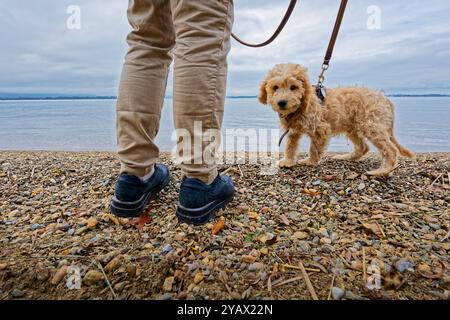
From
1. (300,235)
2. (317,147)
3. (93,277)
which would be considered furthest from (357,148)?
(93,277)

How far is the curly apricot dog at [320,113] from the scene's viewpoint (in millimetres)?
3299

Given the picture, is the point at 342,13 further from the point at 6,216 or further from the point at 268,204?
the point at 6,216

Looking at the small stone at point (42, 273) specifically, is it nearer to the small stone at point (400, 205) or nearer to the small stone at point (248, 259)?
the small stone at point (248, 259)

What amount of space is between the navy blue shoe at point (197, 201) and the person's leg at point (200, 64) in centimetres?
21

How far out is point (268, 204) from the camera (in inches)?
87.0

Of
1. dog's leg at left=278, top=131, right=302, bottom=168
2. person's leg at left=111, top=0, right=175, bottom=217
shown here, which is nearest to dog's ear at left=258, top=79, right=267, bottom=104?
dog's leg at left=278, top=131, right=302, bottom=168

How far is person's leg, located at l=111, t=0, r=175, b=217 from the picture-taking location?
179 cm

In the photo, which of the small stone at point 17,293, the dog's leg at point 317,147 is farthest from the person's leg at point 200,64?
the dog's leg at point 317,147

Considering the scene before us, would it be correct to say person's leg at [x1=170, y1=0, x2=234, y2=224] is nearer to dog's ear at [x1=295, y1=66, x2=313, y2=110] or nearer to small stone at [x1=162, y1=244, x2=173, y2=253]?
small stone at [x1=162, y1=244, x2=173, y2=253]

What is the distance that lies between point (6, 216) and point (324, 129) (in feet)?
11.0

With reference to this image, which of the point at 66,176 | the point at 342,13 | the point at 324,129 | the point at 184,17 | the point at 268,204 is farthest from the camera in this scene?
the point at 324,129

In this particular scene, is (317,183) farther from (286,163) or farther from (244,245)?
(244,245)
